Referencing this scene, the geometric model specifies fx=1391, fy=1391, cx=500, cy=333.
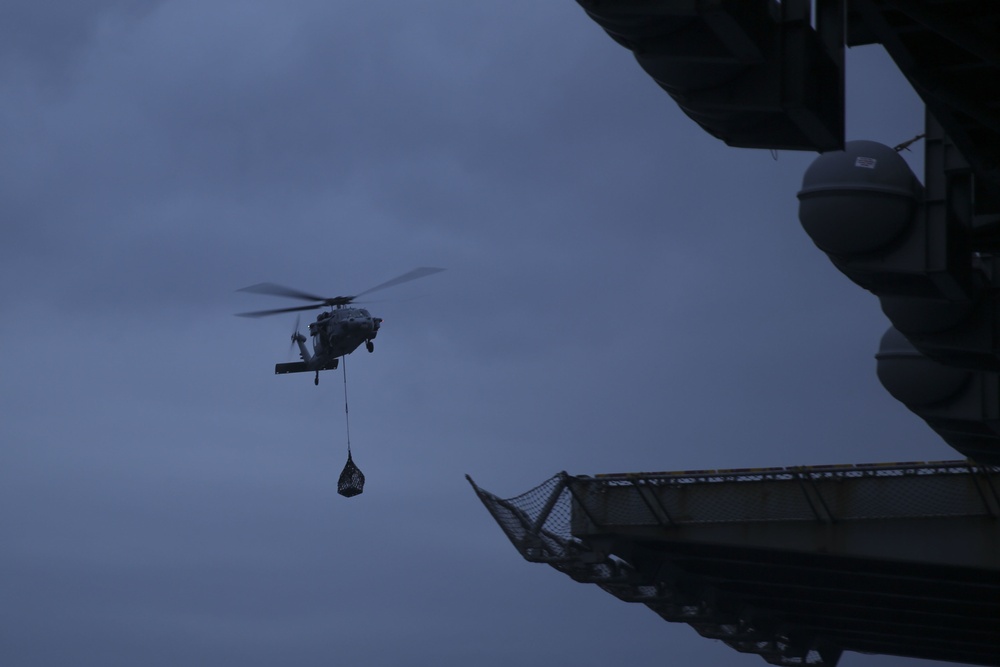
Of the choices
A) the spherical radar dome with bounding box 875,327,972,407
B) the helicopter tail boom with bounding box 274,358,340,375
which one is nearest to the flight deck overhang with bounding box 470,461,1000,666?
the spherical radar dome with bounding box 875,327,972,407

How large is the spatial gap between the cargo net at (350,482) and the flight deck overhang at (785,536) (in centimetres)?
998

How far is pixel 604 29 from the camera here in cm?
1478

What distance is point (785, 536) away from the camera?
35.6 m

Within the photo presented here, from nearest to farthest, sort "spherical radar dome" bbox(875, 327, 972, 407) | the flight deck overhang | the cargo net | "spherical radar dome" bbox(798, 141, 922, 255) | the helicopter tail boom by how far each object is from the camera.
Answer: "spherical radar dome" bbox(798, 141, 922, 255) < "spherical radar dome" bbox(875, 327, 972, 407) < the flight deck overhang < the cargo net < the helicopter tail boom

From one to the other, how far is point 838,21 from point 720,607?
32.3 metres

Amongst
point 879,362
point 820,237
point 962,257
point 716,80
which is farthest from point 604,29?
point 879,362

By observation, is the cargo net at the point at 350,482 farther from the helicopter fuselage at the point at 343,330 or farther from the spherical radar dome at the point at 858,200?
the spherical radar dome at the point at 858,200

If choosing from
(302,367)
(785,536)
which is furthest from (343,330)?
(785,536)

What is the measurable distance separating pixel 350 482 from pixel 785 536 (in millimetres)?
16296

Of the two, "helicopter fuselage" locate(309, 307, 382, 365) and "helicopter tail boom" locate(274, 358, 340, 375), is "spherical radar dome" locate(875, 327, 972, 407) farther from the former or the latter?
"helicopter tail boom" locate(274, 358, 340, 375)

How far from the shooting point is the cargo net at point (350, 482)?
45969mm

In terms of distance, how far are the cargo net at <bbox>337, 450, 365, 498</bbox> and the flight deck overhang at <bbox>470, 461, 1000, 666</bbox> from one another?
998cm

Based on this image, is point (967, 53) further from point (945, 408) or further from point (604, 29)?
point (945, 408)

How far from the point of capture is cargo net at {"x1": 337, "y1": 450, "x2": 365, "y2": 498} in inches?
1810
